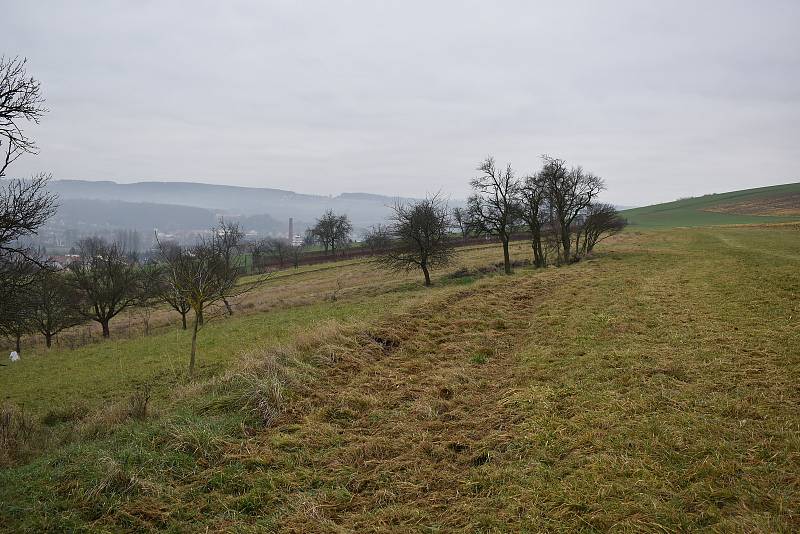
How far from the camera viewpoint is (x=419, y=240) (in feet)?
106

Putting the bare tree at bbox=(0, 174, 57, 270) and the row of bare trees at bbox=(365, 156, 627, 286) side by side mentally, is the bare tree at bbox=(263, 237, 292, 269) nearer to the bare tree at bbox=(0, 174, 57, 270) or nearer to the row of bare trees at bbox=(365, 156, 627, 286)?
the row of bare trees at bbox=(365, 156, 627, 286)

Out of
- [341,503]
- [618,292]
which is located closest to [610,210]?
[618,292]

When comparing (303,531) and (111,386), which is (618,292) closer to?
(303,531)

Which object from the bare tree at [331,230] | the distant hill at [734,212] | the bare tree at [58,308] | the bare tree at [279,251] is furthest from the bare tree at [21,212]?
the distant hill at [734,212]

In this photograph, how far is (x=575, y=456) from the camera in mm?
4758

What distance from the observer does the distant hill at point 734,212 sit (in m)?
66.6

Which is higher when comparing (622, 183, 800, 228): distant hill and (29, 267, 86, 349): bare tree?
(622, 183, 800, 228): distant hill

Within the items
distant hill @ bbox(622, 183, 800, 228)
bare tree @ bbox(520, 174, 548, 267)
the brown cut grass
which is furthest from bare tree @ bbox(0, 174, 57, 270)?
the brown cut grass

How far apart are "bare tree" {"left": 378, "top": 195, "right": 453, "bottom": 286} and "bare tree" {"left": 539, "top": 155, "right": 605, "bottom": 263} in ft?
30.0

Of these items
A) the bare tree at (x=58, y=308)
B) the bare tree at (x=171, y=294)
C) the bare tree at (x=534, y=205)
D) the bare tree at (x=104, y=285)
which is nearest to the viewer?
the bare tree at (x=171, y=294)

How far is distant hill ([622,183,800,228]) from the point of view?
6656 centimetres

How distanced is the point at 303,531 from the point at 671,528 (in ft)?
11.8

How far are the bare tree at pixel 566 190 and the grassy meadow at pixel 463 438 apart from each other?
2266 centimetres

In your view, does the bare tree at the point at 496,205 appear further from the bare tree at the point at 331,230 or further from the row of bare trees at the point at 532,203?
the bare tree at the point at 331,230
